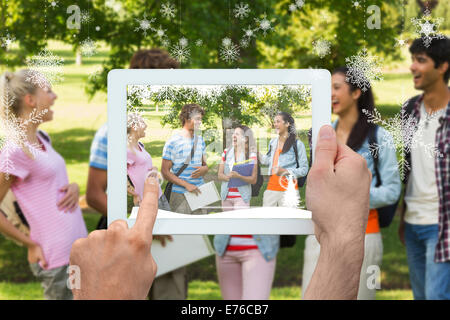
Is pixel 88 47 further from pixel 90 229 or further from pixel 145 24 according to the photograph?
pixel 90 229

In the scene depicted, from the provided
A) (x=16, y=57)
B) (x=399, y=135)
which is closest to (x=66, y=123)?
(x=16, y=57)

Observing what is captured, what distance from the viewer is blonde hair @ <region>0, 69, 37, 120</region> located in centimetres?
145

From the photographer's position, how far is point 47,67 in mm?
1445

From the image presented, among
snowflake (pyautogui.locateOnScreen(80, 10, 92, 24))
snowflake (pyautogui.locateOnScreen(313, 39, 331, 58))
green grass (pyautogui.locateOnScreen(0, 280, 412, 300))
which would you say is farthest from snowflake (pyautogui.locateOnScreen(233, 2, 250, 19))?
green grass (pyautogui.locateOnScreen(0, 280, 412, 300))

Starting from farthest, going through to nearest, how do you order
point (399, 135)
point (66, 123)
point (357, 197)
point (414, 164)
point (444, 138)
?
point (66, 123) < point (414, 164) < point (444, 138) < point (399, 135) < point (357, 197)

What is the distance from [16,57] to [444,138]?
1559 mm

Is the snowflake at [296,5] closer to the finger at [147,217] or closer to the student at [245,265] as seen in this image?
the student at [245,265]

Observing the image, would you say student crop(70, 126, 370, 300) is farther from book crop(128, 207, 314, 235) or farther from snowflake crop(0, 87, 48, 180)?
snowflake crop(0, 87, 48, 180)

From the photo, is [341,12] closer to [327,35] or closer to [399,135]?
[327,35]

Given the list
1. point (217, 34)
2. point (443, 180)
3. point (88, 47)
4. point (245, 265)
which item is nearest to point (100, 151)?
point (88, 47)

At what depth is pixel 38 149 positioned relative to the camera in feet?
4.97

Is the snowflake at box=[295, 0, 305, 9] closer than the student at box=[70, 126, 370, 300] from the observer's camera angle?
No
